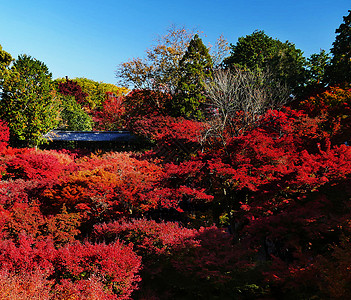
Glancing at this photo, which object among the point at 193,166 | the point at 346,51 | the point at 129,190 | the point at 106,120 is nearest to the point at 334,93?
the point at 346,51

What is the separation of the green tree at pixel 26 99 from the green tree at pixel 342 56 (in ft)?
66.3

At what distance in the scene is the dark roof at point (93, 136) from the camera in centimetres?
2293

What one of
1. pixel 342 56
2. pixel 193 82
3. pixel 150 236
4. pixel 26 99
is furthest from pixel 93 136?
pixel 342 56

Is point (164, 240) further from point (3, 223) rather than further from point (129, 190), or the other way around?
point (3, 223)

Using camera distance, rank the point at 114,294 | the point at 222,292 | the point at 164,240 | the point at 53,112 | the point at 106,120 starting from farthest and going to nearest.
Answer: the point at 106,120 → the point at 53,112 → the point at 164,240 → the point at 222,292 → the point at 114,294

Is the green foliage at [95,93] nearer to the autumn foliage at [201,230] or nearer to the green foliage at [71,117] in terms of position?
the green foliage at [71,117]

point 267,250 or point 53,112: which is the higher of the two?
point 53,112

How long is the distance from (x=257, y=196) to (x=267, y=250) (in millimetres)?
2335

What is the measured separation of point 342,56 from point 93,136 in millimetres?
21640

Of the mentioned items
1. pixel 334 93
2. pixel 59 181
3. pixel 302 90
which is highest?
pixel 302 90

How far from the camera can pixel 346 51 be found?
16.7 meters

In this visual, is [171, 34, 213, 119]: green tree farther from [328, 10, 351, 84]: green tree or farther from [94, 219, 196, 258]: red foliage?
[94, 219, 196, 258]: red foliage

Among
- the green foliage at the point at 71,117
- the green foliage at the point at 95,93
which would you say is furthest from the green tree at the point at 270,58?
the green foliage at the point at 95,93

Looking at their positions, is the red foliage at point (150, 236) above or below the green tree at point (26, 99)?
below
